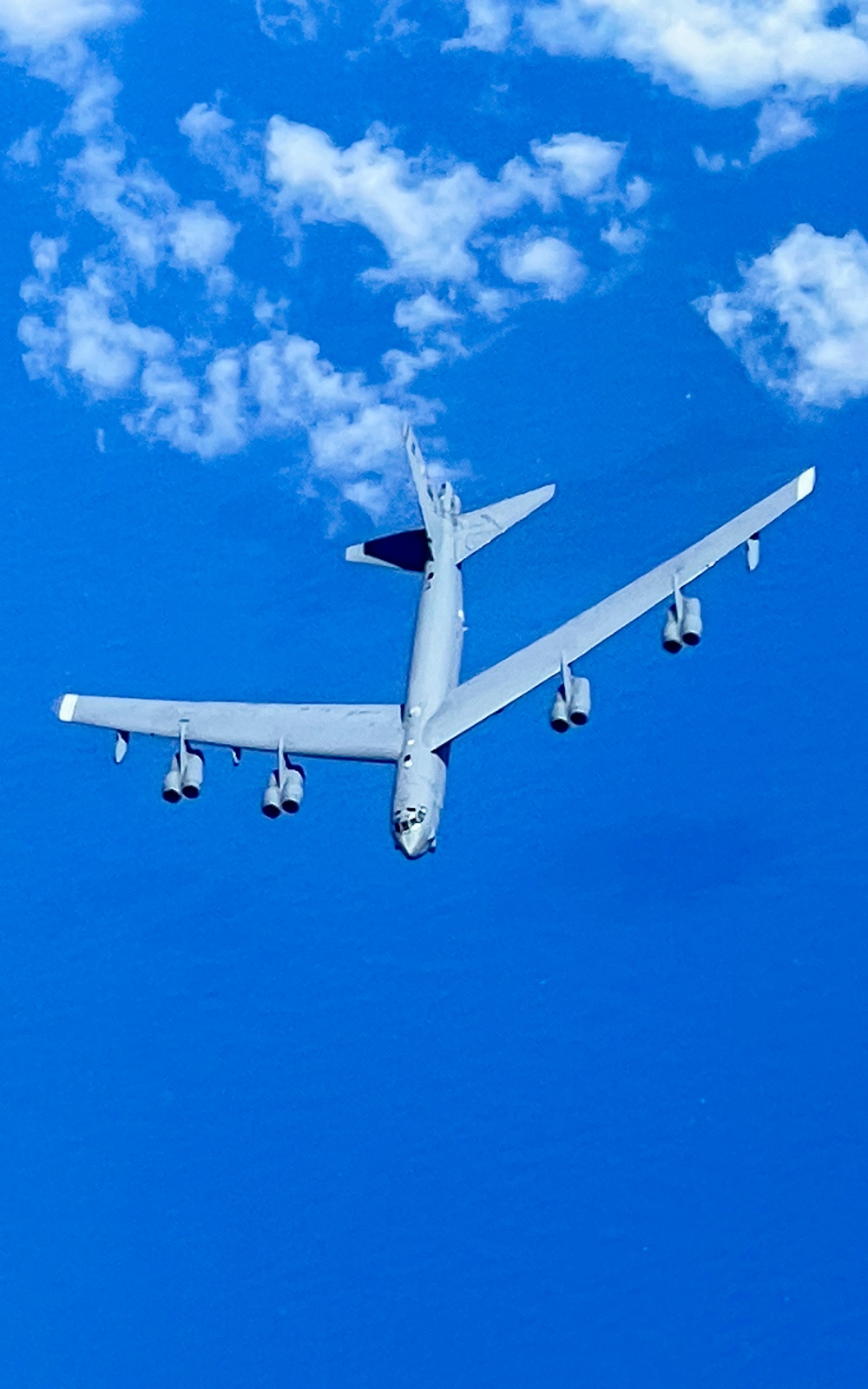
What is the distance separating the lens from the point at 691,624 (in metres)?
85.9

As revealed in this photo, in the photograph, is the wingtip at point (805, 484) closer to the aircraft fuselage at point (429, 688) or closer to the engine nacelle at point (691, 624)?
the engine nacelle at point (691, 624)

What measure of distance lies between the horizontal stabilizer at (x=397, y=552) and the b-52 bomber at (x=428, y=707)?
1.50 meters

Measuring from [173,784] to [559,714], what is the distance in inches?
568

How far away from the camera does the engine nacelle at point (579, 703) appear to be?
84.6m

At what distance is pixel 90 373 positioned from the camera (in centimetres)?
9762

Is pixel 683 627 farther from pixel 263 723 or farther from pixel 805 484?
pixel 263 723

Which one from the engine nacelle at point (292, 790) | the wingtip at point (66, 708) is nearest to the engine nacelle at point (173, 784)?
the engine nacelle at point (292, 790)

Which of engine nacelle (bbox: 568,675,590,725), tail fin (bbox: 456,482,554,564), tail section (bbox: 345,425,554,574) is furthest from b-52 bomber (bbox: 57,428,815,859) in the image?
tail fin (bbox: 456,482,554,564)

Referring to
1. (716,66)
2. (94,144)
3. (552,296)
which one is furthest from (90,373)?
(716,66)

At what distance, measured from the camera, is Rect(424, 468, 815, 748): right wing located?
8581 cm

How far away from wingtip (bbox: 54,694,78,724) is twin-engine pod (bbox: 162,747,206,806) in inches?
189

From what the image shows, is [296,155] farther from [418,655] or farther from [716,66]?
[418,655]

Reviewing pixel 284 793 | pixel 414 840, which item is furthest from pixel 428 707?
pixel 284 793

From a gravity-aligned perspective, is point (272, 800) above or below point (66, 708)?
below
